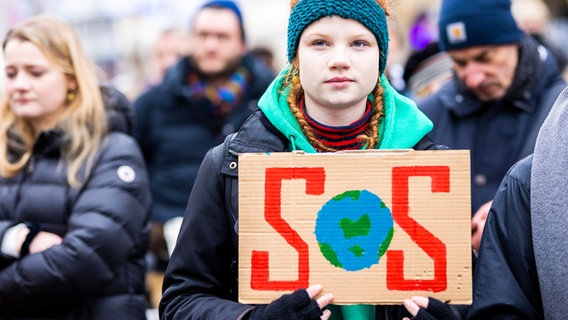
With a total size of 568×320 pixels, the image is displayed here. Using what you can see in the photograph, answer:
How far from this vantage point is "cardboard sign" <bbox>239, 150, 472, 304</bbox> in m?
2.89

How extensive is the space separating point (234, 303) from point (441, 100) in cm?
229

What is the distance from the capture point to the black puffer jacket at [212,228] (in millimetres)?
3098

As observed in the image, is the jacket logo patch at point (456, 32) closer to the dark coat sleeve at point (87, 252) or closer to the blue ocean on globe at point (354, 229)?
the dark coat sleeve at point (87, 252)

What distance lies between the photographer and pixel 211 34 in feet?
23.3

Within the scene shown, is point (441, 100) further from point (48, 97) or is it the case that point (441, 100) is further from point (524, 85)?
point (48, 97)

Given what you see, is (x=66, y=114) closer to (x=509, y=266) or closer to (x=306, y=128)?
(x=306, y=128)

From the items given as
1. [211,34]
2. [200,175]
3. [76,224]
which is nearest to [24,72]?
[76,224]

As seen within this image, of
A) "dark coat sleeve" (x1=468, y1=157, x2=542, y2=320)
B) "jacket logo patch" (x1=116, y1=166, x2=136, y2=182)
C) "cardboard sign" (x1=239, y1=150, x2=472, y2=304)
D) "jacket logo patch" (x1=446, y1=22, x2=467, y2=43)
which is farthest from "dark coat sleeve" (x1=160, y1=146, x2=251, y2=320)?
"jacket logo patch" (x1=446, y1=22, x2=467, y2=43)

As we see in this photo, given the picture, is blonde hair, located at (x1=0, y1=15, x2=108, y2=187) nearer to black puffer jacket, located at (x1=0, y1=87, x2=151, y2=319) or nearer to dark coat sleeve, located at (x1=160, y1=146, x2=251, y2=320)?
black puffer jacket, located at (x1=0, y1=87, x2=151, y2=319)

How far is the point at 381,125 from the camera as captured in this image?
10.4 feet

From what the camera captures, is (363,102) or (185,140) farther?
(185,140)

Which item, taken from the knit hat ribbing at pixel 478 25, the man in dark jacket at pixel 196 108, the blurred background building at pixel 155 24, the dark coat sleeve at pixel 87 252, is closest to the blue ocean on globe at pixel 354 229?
the blurred background building at pixel 155 24

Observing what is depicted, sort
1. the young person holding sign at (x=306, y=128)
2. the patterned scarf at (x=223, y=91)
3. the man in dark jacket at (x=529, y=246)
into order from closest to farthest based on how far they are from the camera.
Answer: the man in dark jacket at (x=529, y=246) < the young person holding sign at (x=306, y=128) < the patterned scarf at (x=223, y=91)

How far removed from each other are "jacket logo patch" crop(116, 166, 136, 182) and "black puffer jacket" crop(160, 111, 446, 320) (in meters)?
1.24
